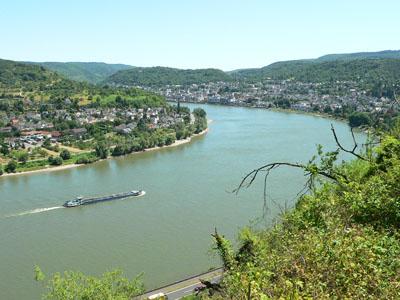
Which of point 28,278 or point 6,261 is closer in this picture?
point 28,278

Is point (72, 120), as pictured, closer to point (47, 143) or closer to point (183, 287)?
point (47, 143)

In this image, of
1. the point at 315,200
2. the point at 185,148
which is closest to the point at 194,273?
the point at 315,200

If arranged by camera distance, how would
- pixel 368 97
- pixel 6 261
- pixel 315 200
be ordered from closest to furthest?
pixel 315 200
pixel 6 261
pixel 368 97

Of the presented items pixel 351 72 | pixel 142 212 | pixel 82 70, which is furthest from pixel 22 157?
pixel 82 70

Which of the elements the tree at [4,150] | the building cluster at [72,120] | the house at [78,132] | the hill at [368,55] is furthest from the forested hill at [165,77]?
the tree at [4,150]

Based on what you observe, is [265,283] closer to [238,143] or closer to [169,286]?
[169,286]

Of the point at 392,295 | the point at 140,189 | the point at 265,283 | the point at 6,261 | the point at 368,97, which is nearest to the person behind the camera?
the point at 392,295

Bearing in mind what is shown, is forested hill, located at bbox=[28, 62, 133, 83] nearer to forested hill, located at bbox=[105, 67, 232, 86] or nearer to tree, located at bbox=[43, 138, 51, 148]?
forested hill, located at bbox=[105, 67, 232, 86]

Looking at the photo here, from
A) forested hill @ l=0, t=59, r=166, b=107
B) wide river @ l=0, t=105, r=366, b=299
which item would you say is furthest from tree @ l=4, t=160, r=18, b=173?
forested hill @ l=0, t=59, r=166, b=107
